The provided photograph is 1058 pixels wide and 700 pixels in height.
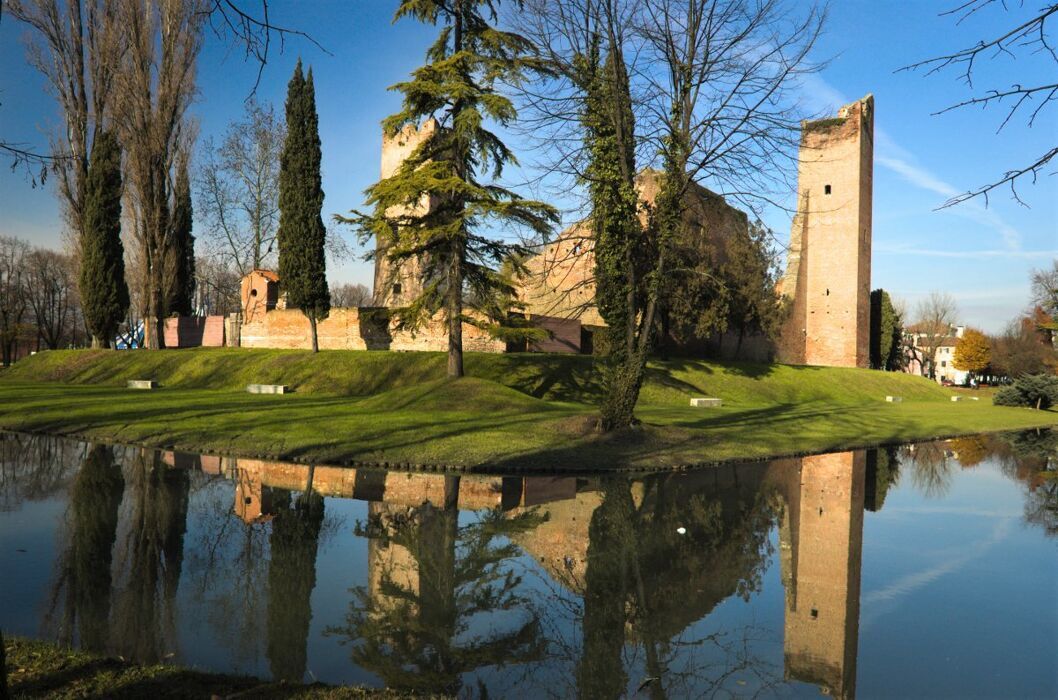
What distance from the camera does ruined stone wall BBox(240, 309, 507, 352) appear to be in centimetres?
2550

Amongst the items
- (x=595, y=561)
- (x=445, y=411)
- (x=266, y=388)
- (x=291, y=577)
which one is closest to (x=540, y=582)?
(x=595, y=561)

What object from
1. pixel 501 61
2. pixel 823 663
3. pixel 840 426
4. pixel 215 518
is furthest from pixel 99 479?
pixel 840 426

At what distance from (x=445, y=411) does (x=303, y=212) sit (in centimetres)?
1446

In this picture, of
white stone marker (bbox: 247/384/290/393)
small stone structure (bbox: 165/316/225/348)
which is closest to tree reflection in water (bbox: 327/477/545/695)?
white stone marker (bbox: 247/384/290/393)

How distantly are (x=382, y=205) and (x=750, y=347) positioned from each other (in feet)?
93.9

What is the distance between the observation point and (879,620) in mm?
4996

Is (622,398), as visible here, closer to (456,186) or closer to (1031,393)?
(456,186)

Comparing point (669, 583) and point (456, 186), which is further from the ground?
point (456, 186)

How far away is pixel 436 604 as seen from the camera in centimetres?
507

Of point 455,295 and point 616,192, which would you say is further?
point 455,295

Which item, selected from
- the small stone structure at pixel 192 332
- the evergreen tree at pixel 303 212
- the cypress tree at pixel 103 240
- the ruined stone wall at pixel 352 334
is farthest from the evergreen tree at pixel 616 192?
the small stone structure at pixel 192 332

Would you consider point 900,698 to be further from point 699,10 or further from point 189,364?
point 189,364

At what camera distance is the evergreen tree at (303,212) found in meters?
27.1

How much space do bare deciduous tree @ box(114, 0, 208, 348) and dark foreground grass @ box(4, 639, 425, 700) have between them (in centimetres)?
3159
